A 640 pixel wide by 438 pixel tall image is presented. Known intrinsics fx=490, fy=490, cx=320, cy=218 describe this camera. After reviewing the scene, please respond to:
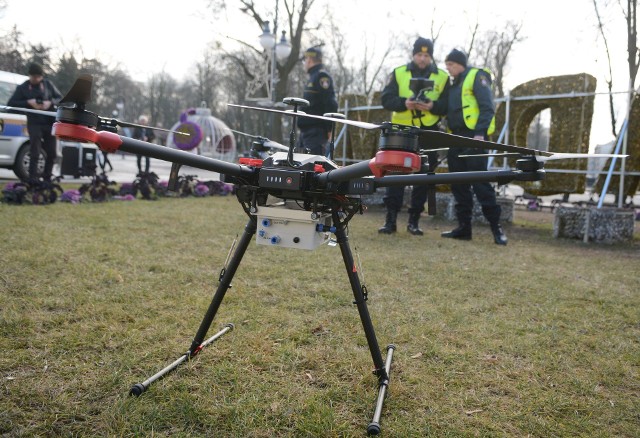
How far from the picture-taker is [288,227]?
2.02 metres

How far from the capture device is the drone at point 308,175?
4.58 feet

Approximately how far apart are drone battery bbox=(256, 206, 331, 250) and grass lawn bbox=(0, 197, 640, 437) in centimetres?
67

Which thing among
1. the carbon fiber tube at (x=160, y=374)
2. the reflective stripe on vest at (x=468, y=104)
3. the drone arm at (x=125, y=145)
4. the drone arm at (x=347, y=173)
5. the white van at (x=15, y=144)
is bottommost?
the carbon fiber tube at (x=160, y=374)

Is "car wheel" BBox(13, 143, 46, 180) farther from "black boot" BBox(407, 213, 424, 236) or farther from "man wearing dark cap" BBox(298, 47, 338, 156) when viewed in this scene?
"black boot" BBox(407, 213, 424, 236)

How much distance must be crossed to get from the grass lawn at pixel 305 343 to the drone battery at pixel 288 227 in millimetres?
671

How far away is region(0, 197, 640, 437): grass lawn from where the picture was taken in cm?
195

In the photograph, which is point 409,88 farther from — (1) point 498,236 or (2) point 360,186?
(2) point 360,186

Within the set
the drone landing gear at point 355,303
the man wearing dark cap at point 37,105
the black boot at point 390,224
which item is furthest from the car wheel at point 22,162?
the drone landing gear at point 355,303

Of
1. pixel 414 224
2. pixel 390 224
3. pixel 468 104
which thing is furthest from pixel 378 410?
pixel 414 224

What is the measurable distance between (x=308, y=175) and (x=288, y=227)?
35cm

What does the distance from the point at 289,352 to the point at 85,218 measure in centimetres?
494

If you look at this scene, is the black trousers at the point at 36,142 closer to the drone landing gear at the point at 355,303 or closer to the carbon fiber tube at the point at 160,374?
the carbon fiber tube at the point at 160,374

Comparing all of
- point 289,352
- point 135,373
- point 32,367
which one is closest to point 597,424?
point 289,352

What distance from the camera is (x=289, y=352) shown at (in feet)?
8.32
